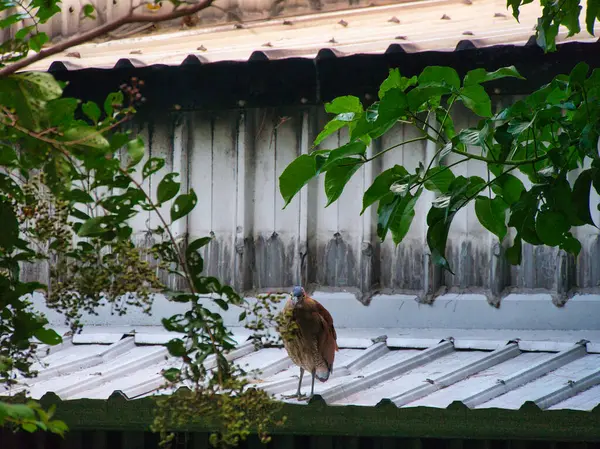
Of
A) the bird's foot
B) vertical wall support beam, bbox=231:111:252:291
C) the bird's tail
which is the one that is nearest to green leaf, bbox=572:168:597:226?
the bird's foot

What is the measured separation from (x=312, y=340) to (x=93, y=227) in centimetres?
308

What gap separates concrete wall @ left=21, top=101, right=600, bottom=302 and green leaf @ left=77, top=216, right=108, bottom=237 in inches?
150

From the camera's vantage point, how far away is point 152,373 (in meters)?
5.27

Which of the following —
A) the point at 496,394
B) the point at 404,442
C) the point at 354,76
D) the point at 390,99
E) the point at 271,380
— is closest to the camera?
the point at 390,99

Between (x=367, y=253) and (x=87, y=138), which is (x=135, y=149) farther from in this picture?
(x=367, y=253)

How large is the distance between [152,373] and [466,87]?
118 inches

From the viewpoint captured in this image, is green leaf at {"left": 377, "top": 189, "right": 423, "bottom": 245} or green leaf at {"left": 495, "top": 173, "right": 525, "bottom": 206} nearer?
green leaf at {"left": 377, "top": 189, "right": 423, "bottom": 245}

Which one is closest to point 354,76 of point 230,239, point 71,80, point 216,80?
point 216,80

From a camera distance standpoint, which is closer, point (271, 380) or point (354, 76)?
point (271, 380)

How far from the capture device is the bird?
5.28 meters

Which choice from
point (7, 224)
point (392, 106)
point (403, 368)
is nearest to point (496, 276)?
point (403, 368)

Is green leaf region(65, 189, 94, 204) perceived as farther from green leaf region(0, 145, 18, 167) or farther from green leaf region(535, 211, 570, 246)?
green leaf region(535, 211, 570, 246)

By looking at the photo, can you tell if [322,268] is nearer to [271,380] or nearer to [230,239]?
[230,239]

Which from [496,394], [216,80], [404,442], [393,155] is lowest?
[404,442]
